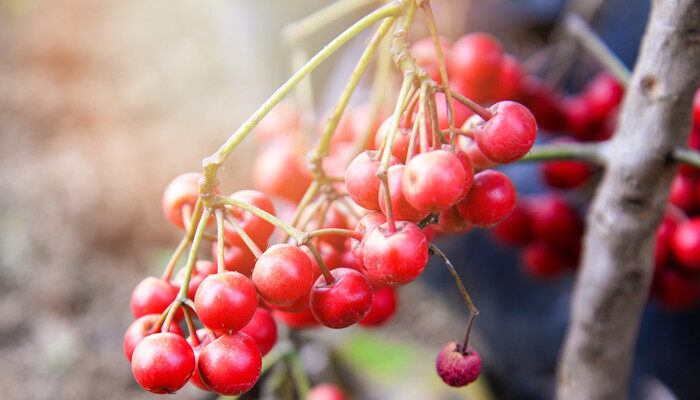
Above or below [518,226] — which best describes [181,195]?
above

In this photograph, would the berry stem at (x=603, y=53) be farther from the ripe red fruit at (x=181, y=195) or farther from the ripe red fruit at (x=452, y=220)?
the ripe red fruit at (x=181, y=195)

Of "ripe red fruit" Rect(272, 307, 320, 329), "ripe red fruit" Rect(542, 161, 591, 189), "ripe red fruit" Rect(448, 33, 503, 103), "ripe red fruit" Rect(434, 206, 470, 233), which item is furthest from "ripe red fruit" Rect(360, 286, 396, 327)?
"ripe red fruit" Rect(542, 161, 591, 189)

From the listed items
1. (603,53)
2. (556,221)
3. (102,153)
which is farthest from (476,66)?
(102,153)

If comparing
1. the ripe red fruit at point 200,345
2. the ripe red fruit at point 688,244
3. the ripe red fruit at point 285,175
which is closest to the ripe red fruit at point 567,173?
the ripe red fruit at point 688,244

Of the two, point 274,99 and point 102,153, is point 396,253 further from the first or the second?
point 102,153

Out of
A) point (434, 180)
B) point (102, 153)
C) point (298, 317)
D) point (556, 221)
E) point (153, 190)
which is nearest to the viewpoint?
point (434, 180)

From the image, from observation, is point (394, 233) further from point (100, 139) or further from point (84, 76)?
point (84, 76)
